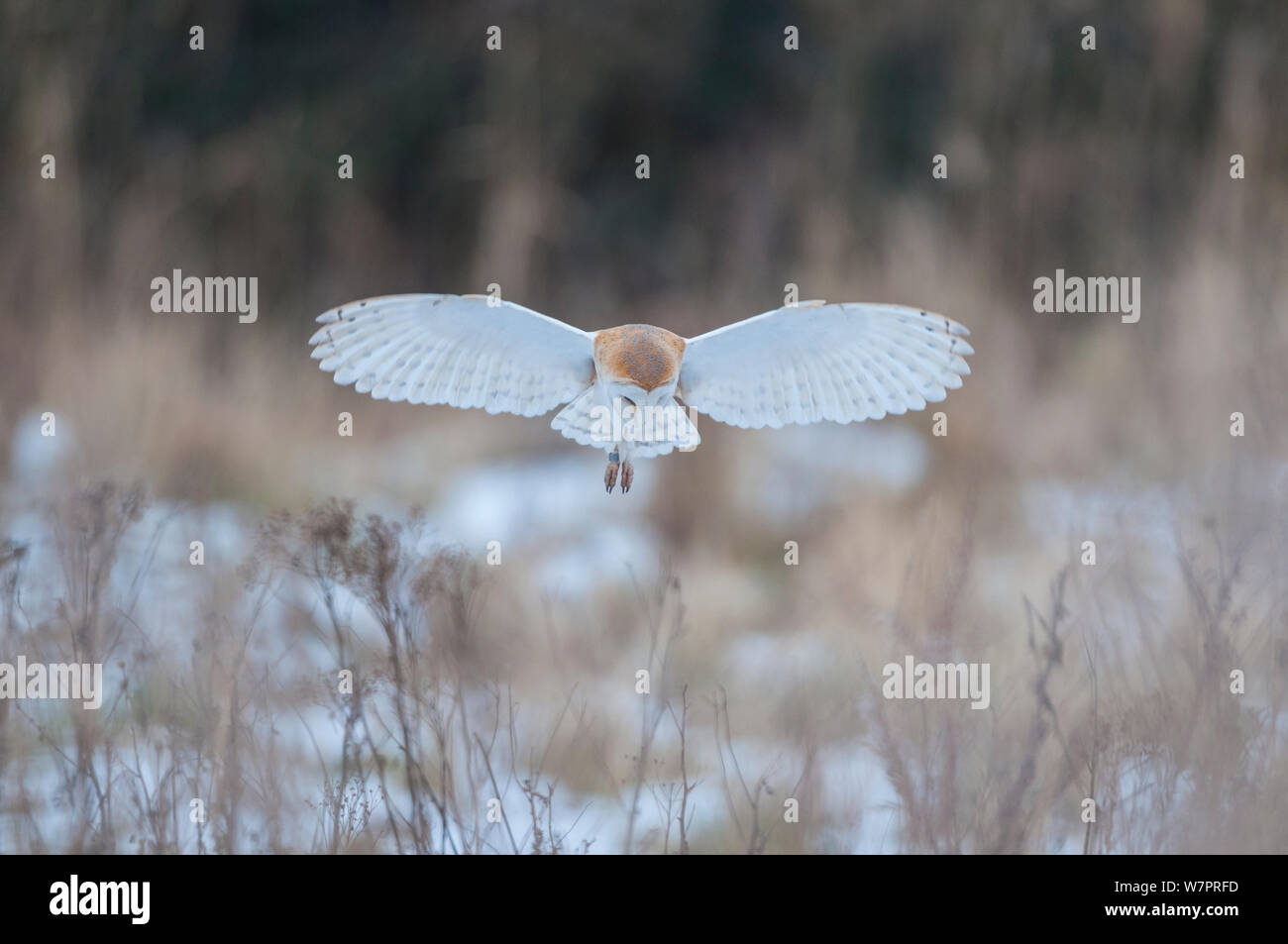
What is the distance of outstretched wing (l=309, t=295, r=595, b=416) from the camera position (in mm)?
1679

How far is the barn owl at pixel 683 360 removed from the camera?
164 cm

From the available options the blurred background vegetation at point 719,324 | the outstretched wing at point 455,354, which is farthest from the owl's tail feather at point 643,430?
the blurred background vegetation at point 719,324

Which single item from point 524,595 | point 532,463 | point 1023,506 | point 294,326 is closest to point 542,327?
point 524,595

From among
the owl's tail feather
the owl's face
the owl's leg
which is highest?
the owl's face

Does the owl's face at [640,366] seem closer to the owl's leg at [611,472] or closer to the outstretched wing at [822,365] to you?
the owl's leg at [611,472]

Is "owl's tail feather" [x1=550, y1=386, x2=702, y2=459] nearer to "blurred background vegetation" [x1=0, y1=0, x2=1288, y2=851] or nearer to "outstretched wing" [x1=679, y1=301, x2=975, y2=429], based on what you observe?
"outstretched wing" [x1=679, y1=301, x2=975, y2=429]

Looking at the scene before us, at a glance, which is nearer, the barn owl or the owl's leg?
the owl's leg

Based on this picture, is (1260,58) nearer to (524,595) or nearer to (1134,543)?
(1134,543)

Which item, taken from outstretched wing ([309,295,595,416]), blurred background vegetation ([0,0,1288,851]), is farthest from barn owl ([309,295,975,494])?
blurred background vegetation ([0,0,1288,851])

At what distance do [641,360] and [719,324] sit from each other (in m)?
3.83

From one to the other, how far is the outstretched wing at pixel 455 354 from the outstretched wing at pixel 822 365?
204mm

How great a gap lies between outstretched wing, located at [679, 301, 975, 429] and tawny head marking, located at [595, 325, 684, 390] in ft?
0.61

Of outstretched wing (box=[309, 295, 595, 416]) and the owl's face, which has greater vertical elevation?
outstretched wing (box=[309, 295, 595, 416])

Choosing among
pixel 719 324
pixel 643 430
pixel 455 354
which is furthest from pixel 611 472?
pixel 719 324
